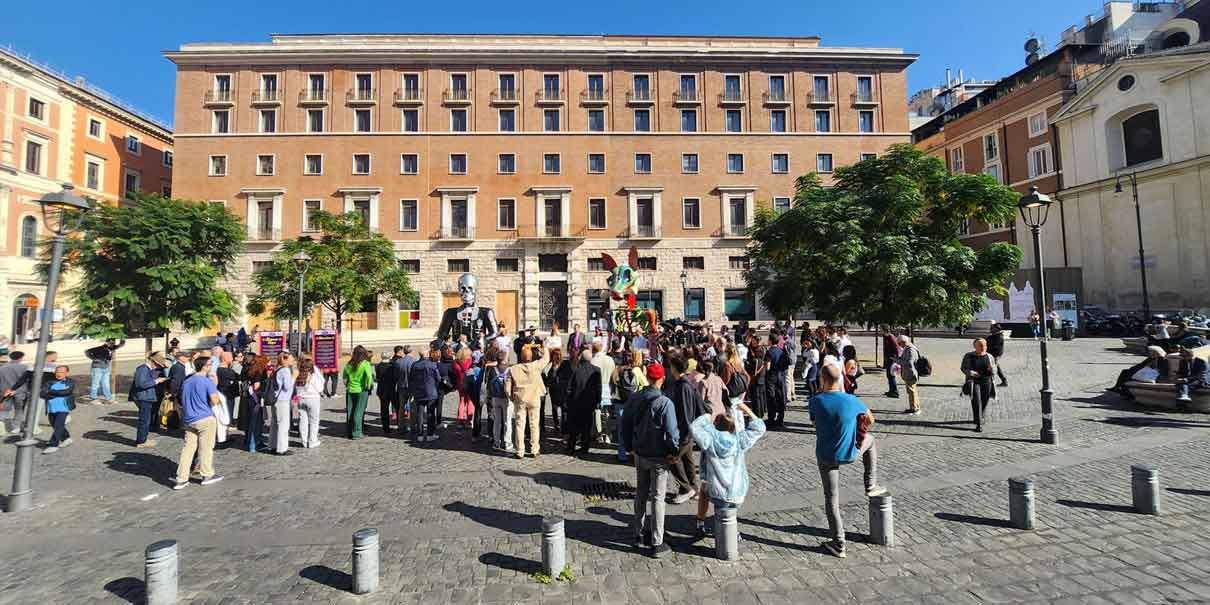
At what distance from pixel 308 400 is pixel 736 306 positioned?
108 feet

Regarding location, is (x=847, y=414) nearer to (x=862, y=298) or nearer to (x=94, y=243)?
(x=862, y=298)

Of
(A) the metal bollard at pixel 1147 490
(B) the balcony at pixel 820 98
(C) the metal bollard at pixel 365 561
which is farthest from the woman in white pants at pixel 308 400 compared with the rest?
(B) the balcony at pixel 820 98

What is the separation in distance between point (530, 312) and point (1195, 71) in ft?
148

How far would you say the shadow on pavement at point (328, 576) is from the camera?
4.37m

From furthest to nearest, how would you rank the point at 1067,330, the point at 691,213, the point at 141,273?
the point at 691,213
the point at 1067,330
the point at 141,273

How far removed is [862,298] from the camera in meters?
15.5

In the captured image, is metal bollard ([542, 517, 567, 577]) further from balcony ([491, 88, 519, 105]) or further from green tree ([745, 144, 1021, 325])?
balcony ([491, 88, 519, 105])

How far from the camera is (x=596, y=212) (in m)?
38.0

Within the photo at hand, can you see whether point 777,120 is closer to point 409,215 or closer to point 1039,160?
point 1039,160

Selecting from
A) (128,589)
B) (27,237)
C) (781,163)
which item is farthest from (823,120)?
(27,237)

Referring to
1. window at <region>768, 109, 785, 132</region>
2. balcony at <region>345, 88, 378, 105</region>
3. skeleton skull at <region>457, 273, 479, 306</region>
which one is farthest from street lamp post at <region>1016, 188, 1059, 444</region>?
balcony at <region>345, 88, 378, 105</region>

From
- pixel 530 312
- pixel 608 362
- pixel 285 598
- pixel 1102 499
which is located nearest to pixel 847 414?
pixel 1102 499

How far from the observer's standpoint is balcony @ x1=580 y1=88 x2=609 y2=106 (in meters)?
38.2

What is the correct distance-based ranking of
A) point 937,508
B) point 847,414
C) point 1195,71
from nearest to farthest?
point 847,414 → point 937,508 → point 1195,71
